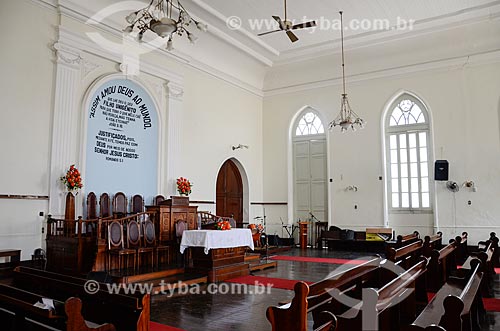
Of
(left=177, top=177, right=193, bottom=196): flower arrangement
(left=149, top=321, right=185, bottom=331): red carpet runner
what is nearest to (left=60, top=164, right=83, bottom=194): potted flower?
(left=177, top=177, right=193, bottom=196): flower arrangement

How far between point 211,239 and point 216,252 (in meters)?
0.27

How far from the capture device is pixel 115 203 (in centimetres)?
855

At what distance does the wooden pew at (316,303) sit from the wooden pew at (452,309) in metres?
0.53

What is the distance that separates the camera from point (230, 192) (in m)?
12.6

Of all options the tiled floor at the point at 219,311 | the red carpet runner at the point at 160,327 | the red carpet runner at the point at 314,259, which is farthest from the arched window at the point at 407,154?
the red carpet runner at the point at 160,327

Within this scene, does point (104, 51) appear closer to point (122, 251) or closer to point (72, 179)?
point (72, 179)

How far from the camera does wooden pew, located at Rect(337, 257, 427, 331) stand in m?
1.80

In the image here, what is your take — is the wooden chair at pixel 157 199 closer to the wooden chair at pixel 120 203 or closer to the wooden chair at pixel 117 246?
the wooden chair at pixel 120 203

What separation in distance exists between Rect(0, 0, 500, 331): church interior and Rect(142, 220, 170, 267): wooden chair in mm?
35

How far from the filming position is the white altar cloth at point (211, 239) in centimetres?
692

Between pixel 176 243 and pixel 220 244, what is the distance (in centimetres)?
121

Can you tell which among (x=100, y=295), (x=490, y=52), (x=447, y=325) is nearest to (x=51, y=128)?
(x=100, y=295)

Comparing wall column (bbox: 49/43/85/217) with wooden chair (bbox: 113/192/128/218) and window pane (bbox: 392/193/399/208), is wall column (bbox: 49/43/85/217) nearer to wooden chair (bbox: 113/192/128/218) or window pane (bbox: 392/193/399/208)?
wooden chair (bbox: 113/192/128/218)

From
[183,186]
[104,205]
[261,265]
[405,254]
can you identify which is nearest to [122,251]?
[104,205]
